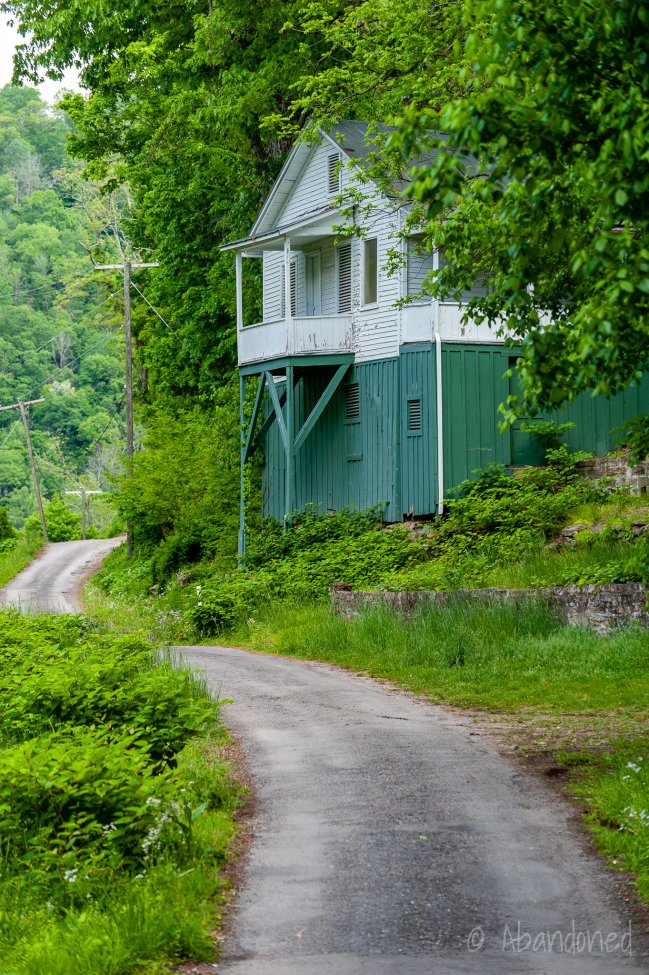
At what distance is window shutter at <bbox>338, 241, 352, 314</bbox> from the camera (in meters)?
28.2

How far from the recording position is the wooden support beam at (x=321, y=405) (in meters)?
26.9

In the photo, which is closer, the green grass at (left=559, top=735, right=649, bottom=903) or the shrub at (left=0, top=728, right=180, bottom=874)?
the shrub at (left=0, top=728, right=180, bottom=874)

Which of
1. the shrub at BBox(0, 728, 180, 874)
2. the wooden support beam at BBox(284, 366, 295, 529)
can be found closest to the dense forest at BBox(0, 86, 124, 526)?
the wooden support beam at BBox(284, 366, 295, 529)

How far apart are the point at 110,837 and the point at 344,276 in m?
22.3

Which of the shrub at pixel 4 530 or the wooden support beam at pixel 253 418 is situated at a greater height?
the wooden support beam at pixel 253 418

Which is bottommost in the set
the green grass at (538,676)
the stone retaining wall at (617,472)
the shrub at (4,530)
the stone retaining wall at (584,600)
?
the green grass at (538,676)

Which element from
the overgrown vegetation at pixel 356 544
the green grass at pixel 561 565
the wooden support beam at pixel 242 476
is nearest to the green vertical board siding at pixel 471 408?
the overgrown vegetation at pixel 356 544

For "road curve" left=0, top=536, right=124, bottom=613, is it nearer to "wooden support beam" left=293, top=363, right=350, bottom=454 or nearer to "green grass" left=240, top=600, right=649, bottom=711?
"wooden support beam" left=293, top=363, right=350, bottom=454

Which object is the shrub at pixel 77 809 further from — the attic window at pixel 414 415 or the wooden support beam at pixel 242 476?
the wooden support beam at pixel 242 476

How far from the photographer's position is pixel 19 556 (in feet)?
165

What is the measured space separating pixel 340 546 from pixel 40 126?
12946cm

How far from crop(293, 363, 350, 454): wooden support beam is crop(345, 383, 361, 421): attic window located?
37cm

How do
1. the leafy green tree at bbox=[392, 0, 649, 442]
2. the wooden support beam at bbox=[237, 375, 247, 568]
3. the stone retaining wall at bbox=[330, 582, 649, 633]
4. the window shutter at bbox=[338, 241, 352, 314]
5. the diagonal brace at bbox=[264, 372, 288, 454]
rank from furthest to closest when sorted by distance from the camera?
the wooden support beam at bbox=[237, 375, 247, 568]
the window shutter at bbox=[338, 241, 352, 314]
the diagonal brace at bbox=[264, 372, 288, 454]
the stone retaining wall at bbox=[330, 582, 649, 633]
the leafy green tree at bbox=[392, 0, 649, 442]

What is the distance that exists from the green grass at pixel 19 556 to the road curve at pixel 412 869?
3493 centimetres
